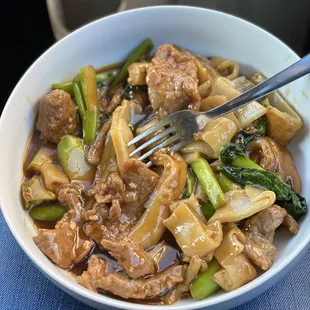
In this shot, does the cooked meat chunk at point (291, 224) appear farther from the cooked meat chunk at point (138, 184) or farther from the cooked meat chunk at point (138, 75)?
the cooked meat chunk at point (138, 75)

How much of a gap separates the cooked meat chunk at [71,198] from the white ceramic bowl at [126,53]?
0.15 meters

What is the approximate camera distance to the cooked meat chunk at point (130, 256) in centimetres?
177

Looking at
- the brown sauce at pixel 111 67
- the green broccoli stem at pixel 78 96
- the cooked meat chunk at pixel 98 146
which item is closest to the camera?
the cooked meat chunk at pixel 98 146

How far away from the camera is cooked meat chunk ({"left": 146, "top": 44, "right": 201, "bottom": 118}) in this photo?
2092 millimetres

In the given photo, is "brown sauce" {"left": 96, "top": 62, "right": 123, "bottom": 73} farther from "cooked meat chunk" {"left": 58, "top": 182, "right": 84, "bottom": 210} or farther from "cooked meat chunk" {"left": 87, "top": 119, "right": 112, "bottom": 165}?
"cooked meat chunk" {"left": 58, "top": 182, "right": 84, "bottom": 210}

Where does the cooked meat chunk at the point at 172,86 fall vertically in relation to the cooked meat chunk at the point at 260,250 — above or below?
above

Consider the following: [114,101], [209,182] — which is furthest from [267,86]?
[114,101]

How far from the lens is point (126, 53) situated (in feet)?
7.91

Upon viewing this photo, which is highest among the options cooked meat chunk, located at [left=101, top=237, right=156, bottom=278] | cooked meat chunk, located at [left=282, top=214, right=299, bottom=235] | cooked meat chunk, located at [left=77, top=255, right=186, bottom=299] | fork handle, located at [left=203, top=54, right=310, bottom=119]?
fork handle, located at [left=203, top=54, right=310, bottom=119]

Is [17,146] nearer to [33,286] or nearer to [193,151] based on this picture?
[33,286]

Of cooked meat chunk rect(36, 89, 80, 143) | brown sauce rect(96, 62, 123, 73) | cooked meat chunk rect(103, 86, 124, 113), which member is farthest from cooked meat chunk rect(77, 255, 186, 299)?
brown sauce rect(96, 62, 123, 73)

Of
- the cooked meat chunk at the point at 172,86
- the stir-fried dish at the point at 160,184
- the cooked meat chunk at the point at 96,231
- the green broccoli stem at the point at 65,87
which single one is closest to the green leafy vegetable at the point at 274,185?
the stir-fried dish at the point at 160,184

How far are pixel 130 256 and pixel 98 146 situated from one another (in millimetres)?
488

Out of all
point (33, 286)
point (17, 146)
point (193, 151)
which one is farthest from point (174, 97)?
point (33, 286)
